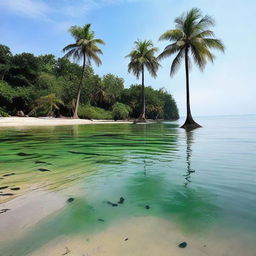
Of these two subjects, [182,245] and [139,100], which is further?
[139,100]

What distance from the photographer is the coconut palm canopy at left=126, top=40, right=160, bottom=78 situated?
1411 inches

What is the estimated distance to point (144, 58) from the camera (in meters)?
35.8

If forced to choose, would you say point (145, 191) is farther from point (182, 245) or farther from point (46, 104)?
point (46, 104)

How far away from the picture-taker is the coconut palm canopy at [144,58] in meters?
35.8

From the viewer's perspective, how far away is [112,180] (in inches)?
135

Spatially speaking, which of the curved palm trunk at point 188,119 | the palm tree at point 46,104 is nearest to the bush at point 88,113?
the palm tree at point 46,104

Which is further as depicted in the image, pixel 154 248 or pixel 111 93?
pixel 111 93

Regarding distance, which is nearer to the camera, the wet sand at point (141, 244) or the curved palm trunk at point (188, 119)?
the wet sand at point (141, 244)

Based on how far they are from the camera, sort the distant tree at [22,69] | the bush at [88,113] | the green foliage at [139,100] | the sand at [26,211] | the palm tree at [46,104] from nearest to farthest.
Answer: the sand at [26,211] < the palm tree at [46,104] < the distant tree at [22,69] < the bush at [88,113] < the green foliage at [139,100]

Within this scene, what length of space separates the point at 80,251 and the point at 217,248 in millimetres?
982

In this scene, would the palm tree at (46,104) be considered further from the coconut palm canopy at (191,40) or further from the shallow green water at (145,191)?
the shallow green water at (145,191)

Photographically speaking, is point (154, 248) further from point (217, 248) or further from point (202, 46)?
point (202, 46)

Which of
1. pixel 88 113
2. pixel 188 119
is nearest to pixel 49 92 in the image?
pixel 88 113

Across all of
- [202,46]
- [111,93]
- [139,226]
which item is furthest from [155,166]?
[111,93]
